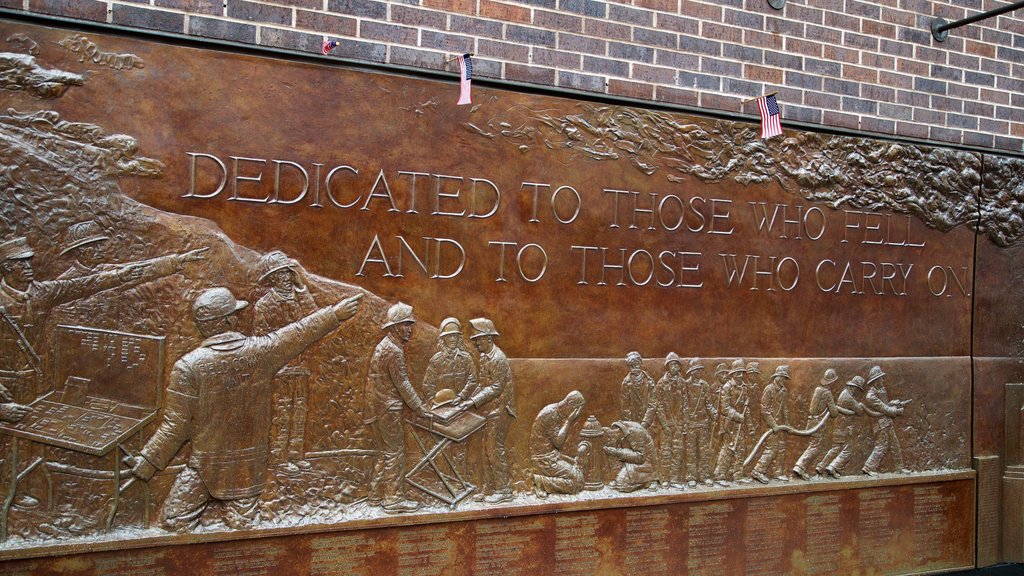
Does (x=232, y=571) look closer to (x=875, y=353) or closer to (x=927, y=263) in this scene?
(x=875, y=353)

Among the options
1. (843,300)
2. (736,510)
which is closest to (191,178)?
(736,510)

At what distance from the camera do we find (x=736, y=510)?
5414 millimetres

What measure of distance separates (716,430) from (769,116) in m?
1.99

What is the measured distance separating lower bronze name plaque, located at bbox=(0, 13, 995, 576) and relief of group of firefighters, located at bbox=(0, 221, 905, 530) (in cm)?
1

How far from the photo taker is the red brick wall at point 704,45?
4445mm

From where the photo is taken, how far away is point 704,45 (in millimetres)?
5445

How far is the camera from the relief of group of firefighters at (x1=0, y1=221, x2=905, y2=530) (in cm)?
402

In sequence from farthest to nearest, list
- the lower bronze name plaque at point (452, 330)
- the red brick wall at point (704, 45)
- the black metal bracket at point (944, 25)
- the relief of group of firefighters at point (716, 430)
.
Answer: the black metal bracket at point (944, 25)
the relief of group of firefighters at point (716, 430)
the red brick wall at point (704, 45)
the lower bronze name plaque at point (452, 330)

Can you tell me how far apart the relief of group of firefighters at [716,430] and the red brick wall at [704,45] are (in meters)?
1.76

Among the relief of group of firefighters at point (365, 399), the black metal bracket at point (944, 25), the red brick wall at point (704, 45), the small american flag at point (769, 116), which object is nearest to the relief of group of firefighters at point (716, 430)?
the relief of group of firefighters at point (365, 399)

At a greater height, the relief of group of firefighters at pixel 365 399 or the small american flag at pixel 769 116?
the small american flag at pixel 769 116

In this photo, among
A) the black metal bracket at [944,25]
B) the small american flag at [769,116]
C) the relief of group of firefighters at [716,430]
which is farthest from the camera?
the black metal bracket at [944,25]

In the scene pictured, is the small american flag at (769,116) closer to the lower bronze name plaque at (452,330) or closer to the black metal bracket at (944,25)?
the lower bronze name plaque at (452,330)

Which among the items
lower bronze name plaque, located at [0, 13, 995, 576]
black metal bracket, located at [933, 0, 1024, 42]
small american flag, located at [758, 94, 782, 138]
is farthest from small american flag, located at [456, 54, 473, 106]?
black metal bracket, located at [933, 0, 1024, 42]
